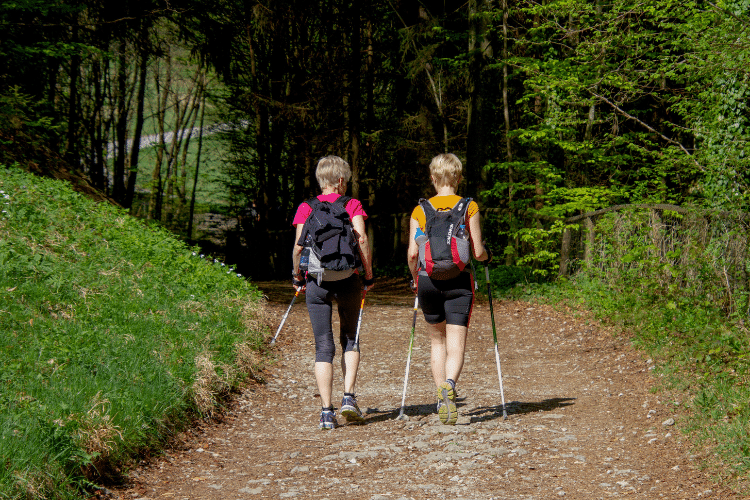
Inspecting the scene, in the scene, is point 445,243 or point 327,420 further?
point 327,420

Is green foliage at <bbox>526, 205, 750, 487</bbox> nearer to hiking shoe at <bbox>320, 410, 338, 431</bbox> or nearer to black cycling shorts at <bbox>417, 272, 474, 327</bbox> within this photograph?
black cycling shorts at <bbox>417, 272, 474, 327</bbox>

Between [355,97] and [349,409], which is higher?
[355,97]

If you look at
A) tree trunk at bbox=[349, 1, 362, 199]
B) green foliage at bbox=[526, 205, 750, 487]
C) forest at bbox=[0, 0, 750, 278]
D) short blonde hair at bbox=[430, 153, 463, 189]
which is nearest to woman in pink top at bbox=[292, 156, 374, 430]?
short blonde hair at bbox=[430, 153, 463, 189]

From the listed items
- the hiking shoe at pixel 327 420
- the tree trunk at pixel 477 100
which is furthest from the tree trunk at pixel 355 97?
the hiking shoe at pixel 327 420

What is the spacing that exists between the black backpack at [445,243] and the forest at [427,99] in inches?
134

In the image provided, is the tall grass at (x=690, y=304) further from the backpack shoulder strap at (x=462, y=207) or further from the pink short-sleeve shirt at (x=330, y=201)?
the pink short-sleeve shirt at (x=330, y=201)

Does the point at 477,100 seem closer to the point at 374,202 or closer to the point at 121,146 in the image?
the point at 374,202

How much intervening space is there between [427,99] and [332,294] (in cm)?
1626

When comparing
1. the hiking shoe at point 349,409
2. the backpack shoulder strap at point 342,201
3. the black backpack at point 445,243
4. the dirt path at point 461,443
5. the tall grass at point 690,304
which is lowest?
the dirt path at point 461,443

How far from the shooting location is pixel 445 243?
5.10m

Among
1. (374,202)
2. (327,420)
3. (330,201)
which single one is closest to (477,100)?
(374,202)

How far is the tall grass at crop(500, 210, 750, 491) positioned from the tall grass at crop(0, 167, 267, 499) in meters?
3.81

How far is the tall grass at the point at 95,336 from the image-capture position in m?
3.99

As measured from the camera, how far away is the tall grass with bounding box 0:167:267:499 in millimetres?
3992
